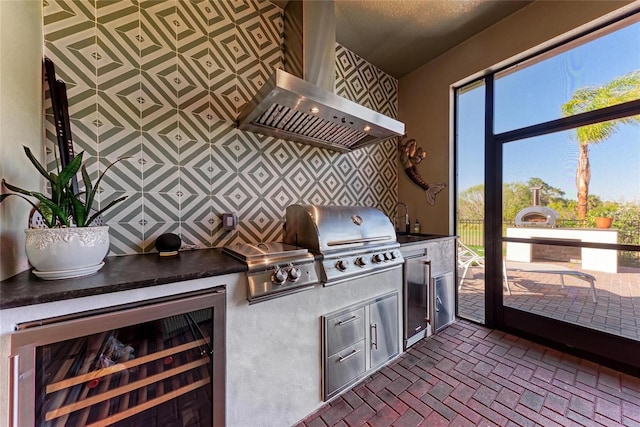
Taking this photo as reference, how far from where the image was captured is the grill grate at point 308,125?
65.0 inches

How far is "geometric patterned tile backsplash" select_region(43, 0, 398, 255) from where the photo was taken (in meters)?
1.36

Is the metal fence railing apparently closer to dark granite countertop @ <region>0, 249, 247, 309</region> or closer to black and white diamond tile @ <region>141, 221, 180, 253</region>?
dark granite countertop @ <region>0, 249, 247, 309</region>

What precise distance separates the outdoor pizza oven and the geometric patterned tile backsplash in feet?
6.92

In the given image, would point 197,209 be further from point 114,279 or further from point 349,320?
point 349,320

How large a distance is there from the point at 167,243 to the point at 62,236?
56 centimetres

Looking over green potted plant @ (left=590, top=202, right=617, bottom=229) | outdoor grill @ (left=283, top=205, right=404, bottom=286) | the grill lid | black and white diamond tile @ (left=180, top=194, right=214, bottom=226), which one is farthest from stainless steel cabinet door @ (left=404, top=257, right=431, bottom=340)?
black and white diamond tile @ (left=180, top=194, right=214, bottom=226)

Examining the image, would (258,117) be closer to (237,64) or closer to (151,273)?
(237,64)

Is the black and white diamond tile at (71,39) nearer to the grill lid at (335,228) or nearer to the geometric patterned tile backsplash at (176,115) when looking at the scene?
the geometric patterned tile backsplash at (176,115)

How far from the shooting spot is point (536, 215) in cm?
217

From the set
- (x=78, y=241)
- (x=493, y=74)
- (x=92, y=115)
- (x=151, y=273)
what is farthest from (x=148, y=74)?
(x=493, y=74)

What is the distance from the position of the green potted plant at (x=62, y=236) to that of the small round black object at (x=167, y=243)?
1.27 ft

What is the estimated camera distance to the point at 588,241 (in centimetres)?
189

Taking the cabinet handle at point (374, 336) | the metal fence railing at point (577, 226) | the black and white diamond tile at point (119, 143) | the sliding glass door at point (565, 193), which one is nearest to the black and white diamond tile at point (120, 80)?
the black and white diamond tile at point (119, 143)

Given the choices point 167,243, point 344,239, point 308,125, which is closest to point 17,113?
point 167,243
